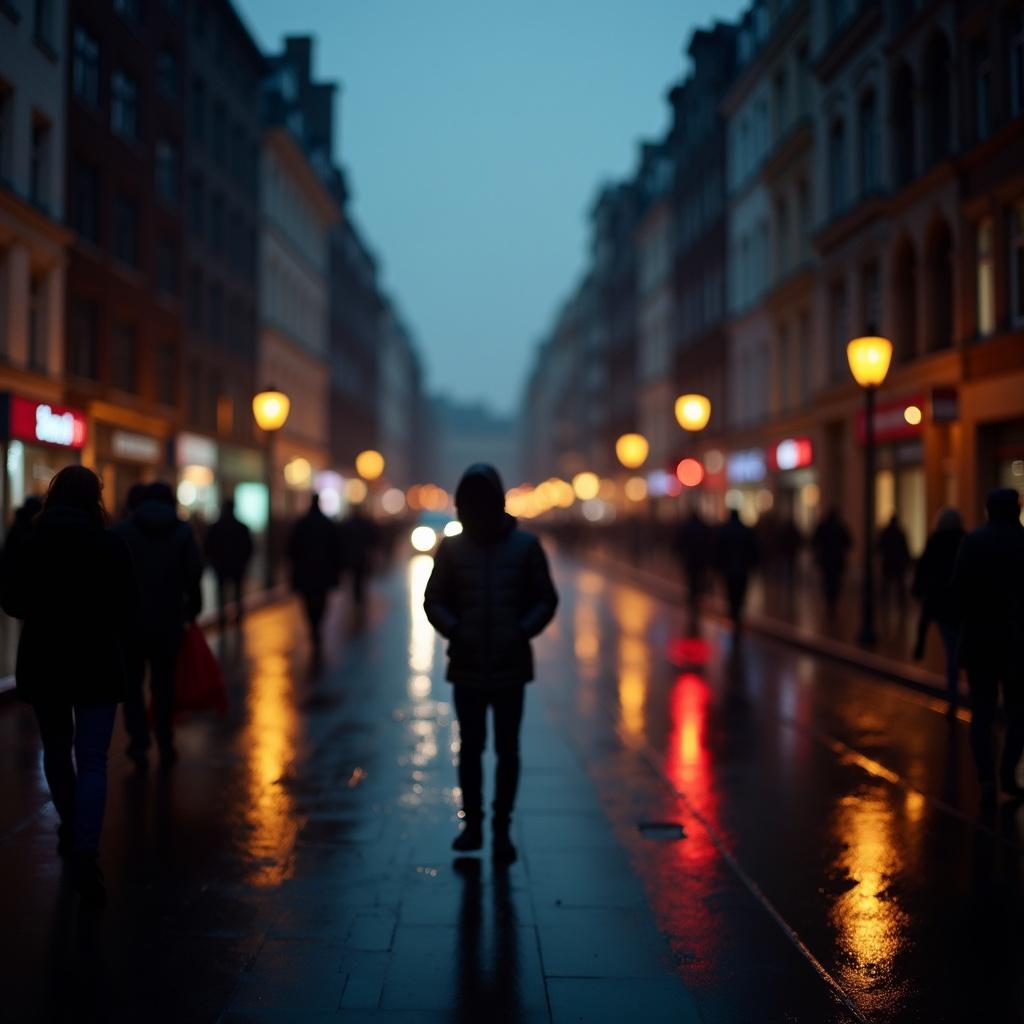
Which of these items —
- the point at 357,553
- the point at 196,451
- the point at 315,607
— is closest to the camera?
the point at 315,607

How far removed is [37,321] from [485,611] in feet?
77.4

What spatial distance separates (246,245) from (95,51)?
18.5m

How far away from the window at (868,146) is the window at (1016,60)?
329 inches

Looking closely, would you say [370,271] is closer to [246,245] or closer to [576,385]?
[576,385]

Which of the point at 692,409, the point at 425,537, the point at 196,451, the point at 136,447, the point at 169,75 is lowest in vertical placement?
the point at 425,537

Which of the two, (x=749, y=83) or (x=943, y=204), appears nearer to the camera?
(x=943, y=204)

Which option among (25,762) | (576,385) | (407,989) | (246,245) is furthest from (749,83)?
(576,385)

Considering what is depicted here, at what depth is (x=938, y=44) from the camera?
2777 centimetres

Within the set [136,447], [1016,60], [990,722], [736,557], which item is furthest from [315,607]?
[136,447]

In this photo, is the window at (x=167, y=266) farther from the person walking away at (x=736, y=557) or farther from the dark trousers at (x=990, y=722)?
the dark trousers at (x=990, y=722)

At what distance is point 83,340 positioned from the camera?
104 ft

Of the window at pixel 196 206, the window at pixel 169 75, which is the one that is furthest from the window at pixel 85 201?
the window at pixel 196 206

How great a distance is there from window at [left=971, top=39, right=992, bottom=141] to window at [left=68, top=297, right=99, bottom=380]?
734 inches

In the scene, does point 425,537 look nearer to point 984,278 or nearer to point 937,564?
point 984,278
